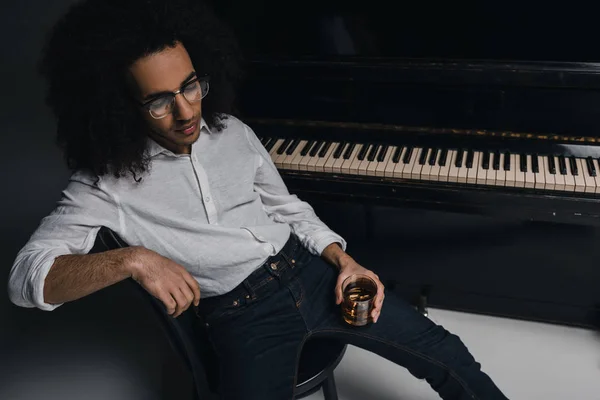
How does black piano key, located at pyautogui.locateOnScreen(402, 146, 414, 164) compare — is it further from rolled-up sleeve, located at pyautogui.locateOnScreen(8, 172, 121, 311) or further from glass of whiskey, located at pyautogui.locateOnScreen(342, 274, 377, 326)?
rolled-up sleeve, located at pyautogui.locateOnScreen(8, 172, 121, 311)

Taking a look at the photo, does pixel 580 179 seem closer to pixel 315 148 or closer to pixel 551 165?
pixel 551 165

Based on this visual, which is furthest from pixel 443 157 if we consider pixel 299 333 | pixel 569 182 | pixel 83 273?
pixel 83 273

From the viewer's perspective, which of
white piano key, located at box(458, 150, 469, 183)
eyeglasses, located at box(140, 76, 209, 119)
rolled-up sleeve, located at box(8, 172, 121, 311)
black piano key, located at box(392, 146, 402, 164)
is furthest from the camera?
black piano key, located at box(392, 146, 402, 164)

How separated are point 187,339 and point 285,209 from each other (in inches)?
18.3

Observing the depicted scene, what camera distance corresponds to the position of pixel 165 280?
1.10 m

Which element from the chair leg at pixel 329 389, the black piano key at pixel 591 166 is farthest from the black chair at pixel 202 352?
the black piano key at pixel 591 166

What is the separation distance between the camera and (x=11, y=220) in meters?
2.74

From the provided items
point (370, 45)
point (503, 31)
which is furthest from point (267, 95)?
point (503, 31)

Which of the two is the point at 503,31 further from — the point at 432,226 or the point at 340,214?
the point at 340,214

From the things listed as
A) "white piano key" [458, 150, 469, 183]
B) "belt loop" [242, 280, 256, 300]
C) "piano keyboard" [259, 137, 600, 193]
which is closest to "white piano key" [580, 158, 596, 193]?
"piano keyboard" [259, 137, 600, 193]

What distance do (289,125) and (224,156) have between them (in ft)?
1.64

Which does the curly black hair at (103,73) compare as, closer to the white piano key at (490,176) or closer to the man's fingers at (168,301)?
the man's fingers at (168,301)

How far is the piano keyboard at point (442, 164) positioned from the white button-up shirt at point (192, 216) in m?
0.25

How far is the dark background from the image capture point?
1576 mm
